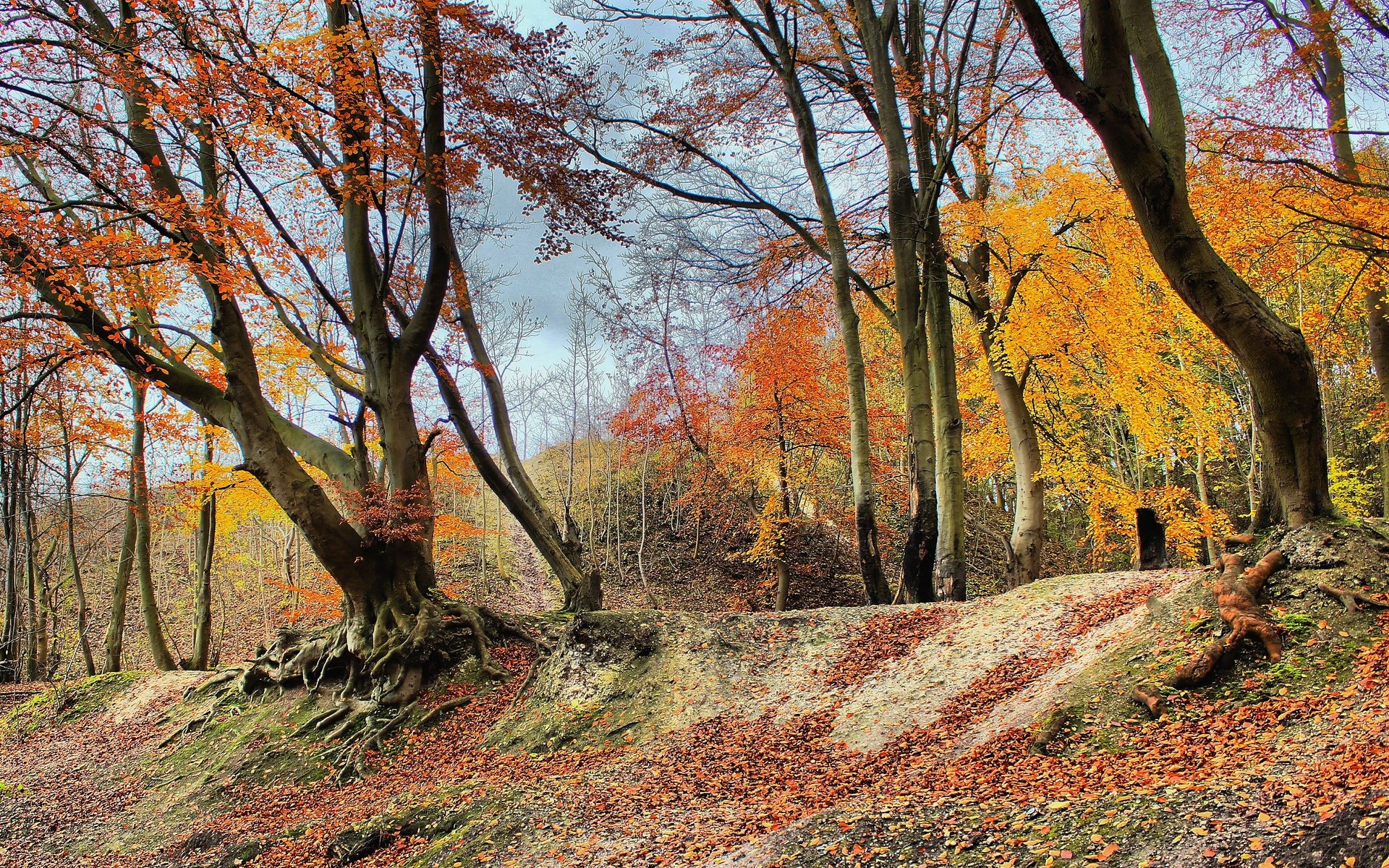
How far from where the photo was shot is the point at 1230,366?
17.5m

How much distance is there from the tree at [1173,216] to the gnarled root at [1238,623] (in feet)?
1.93

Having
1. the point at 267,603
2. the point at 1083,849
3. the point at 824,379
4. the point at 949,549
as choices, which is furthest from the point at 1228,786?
the point at 267,603

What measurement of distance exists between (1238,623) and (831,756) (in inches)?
122

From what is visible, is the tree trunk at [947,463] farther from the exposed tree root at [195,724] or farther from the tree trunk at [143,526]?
the tree trunk at [143,526]

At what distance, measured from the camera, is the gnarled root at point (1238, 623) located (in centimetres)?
464

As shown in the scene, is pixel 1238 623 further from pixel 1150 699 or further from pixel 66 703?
pixel 66 703

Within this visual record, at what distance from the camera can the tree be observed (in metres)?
4.95

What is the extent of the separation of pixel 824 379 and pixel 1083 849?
15.4 meters

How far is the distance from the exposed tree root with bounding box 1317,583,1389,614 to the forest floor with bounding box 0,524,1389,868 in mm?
73

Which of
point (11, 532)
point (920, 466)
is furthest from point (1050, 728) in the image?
point (11, 532)

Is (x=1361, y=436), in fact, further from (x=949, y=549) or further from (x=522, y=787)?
(x=522, y=787)

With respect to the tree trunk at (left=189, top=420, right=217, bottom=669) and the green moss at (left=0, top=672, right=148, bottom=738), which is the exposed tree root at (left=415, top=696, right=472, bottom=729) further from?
the green moss at (left=0, top=672, right=148, bottom=738)

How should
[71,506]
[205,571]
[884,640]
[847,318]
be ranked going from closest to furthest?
[884,640], [847,318], [205,571], [71,506]

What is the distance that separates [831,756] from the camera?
5.96 metres
